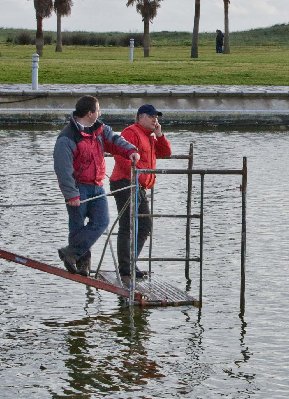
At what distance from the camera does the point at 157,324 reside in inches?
383

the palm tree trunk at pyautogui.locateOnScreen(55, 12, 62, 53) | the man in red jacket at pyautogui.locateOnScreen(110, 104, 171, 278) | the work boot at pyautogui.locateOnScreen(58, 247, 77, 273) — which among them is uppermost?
the man in red jacket at pyautogui.locateOnScreen(110, 104, 171, 278)

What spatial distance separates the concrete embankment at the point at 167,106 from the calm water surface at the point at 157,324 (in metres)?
12.3

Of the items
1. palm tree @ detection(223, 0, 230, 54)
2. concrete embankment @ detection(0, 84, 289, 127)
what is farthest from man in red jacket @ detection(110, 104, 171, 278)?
palm tree @ detection(223, 0, 230, 54)

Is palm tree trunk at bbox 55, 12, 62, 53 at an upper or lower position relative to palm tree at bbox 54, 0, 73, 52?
lower

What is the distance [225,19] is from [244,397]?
184ft

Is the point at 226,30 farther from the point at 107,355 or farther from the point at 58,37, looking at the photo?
the point at 107,355

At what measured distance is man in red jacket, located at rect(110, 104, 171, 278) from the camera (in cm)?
1050

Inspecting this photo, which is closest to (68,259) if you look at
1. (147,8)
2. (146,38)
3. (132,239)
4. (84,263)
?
(84,263)

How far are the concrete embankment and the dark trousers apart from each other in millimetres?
17035

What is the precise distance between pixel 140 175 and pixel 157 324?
1.28 metres

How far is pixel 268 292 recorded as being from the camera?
10.8 metres

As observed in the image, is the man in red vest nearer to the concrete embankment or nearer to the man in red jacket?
the man in red jacket

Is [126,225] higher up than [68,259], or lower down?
higher up

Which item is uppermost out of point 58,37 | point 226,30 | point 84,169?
point 84,169
